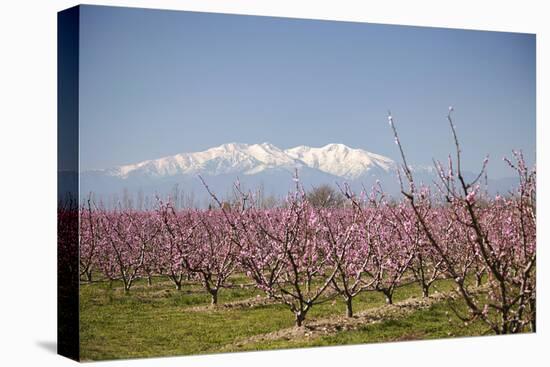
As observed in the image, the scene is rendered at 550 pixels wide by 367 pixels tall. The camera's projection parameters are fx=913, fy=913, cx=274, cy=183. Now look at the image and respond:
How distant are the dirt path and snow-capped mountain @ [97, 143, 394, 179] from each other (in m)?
1.35

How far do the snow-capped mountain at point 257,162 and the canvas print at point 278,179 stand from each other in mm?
19

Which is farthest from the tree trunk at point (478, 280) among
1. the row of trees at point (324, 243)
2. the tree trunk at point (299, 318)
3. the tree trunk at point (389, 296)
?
the tree trunk at point (299, 318)

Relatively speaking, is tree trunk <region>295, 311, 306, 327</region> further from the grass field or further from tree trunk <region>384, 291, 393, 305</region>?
tree trunk <region>384, 291, 393, 305</region>

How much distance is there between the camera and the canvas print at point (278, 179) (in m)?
7.70

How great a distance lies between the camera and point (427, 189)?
9289 millimetres

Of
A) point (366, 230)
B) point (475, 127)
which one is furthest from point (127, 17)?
point (475, 127)

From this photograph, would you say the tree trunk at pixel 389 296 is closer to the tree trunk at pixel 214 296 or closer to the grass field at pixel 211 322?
the grass field at pixel 211 322

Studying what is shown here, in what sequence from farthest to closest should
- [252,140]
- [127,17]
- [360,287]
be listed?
[360,287] < [252,140] < [127,17]

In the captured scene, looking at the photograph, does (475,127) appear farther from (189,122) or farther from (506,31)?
(189,122)

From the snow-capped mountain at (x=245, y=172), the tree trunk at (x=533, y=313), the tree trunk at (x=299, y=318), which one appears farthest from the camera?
the tree trunk at (x=533, y=313)

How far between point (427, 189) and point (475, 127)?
814 mm

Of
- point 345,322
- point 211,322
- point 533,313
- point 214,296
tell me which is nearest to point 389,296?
point 345,322

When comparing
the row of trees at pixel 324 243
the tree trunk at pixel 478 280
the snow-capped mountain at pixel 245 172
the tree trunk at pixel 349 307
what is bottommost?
the tree trunk at pixel 349 307

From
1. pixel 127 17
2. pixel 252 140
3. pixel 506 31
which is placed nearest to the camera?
pixel 127 17
